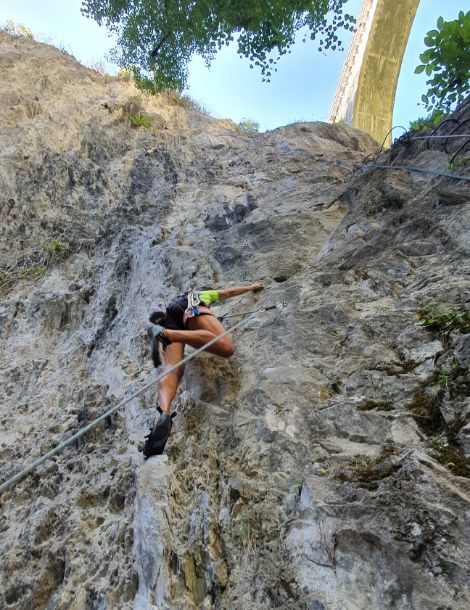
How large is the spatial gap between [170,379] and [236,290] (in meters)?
1.28

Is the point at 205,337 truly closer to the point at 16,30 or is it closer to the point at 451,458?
the point at 451,458

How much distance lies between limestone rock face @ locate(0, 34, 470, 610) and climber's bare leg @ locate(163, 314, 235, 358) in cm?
14

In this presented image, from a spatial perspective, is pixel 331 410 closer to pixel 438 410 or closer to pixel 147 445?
pixel 438 410

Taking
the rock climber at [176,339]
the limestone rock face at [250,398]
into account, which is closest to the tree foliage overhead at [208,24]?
the limestone rock face at [250,398]

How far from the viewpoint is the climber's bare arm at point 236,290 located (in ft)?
16.2

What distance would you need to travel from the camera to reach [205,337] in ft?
13.8

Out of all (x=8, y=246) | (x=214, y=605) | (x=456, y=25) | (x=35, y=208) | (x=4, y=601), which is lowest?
(x=4, y=601)

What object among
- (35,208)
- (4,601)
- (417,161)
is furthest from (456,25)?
(35,208)

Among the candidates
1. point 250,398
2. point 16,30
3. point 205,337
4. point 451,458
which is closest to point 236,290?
point 205,337

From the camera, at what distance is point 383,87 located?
45.6 feet

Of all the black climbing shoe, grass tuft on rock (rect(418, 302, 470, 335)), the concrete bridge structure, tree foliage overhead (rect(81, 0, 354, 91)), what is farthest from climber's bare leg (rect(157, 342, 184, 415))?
the concrete bridge structure

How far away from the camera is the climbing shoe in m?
4.06

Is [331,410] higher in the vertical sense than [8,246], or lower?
lower

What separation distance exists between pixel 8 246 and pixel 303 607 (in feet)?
22.6
